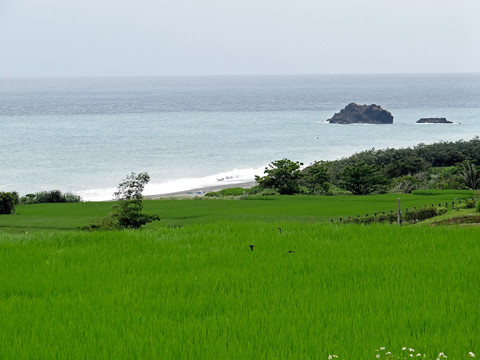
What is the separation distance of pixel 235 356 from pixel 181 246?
16.5 feet

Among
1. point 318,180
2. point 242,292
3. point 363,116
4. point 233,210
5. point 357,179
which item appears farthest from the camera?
point 363,116

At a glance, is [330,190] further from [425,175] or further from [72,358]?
[72,358]

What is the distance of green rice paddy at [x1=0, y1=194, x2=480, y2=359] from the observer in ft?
17.8

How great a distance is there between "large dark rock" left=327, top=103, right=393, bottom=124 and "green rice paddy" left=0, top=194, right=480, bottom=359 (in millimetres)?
141141

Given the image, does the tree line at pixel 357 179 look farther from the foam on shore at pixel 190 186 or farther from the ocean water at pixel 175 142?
the ocean water at pixel 175 142

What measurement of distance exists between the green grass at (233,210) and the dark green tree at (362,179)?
5444 millimetres

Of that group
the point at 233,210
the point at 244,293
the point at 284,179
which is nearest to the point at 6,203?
the point at 233,210

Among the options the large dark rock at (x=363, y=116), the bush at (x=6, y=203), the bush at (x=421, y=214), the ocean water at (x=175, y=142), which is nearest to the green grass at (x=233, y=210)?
the bush at (x=6, y=203)

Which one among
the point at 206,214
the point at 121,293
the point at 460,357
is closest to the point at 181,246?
the point at 121,293

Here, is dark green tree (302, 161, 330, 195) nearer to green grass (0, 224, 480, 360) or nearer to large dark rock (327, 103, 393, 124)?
green grass (0, 224, 480, 360)

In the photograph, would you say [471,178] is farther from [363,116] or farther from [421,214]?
[363,116]

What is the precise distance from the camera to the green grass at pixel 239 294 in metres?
5.44

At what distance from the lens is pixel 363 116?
15088cm

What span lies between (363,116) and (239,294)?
5844 inches
